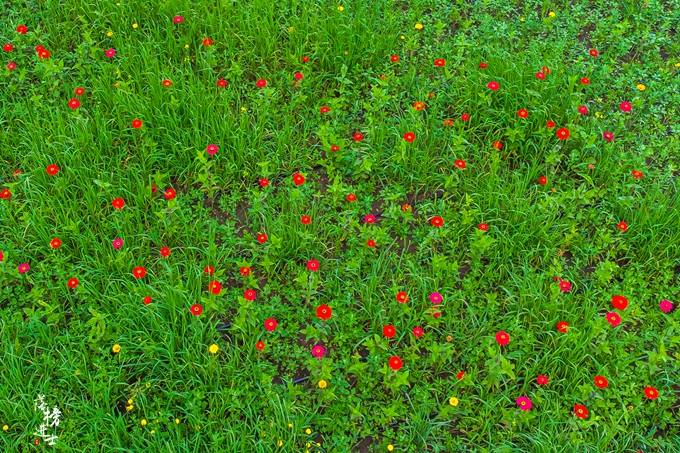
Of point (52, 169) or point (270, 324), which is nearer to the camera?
point (270, 324)

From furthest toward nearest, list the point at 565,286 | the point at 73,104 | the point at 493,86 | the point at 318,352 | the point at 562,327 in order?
the point at 493,86 < the point at 73,104 < the point at 565,286 < the point at 562,327 < the point at 318,352

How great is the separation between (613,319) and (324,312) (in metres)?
1.29

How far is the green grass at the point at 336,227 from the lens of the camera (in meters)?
2.69

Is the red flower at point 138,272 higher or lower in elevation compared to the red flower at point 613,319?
higher

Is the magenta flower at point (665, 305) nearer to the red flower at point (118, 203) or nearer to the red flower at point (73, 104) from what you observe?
the red flower at point (118, 203)

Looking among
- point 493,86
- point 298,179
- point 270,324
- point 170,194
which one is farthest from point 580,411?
point 170,194

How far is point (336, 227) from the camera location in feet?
10.7

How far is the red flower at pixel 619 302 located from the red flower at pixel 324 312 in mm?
1298

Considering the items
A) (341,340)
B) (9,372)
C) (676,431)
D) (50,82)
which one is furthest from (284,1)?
(676,431)

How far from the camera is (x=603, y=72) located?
400cm

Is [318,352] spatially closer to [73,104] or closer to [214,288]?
[214,288]

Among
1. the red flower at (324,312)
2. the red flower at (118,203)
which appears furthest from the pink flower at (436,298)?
the red flower at (118,203)

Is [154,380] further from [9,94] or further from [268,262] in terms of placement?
[9,94]

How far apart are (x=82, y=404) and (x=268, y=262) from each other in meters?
1.00
